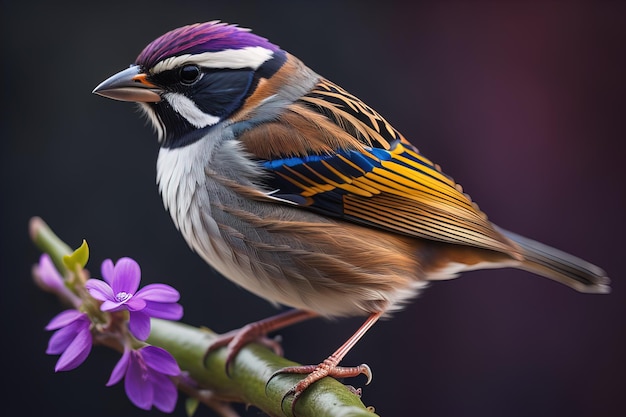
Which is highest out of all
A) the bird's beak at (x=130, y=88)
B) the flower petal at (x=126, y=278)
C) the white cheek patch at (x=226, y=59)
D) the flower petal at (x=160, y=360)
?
the white cheek patch at (x=226, y=59)

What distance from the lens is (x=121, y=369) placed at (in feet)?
5.03

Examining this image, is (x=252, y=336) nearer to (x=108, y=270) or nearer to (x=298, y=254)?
(x=298, y=254)

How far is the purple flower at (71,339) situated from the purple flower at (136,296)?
0.09 metres

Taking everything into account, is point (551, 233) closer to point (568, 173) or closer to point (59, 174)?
point (568, 173)

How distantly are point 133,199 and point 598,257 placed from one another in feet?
6.68

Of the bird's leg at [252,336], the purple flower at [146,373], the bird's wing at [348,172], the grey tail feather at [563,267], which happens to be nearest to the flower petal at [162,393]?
the purple flower at [146,373]

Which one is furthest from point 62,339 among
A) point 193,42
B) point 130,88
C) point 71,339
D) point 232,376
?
point 193,42

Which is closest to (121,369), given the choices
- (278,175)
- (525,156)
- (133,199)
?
(278,175)

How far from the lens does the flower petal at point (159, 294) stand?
1.48 meters

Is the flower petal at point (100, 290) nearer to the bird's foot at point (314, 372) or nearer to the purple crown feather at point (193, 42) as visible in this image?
the bird's foot at point (314, 372)

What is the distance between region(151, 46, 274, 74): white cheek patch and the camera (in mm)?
1744

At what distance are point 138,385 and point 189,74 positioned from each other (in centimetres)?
67

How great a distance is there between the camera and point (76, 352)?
1.48 m

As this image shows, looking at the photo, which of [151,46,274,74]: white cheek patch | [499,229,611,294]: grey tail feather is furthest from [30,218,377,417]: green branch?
[499,229,611,294]: grey tail feather
